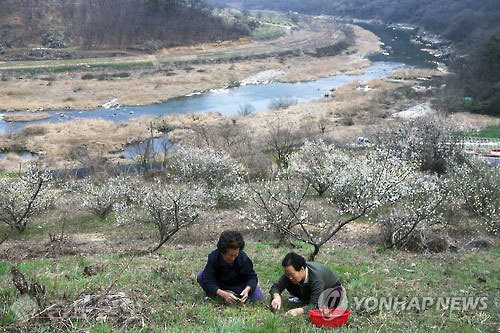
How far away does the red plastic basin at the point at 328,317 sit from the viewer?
6145 millimetres

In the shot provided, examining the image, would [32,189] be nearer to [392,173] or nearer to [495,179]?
[392,173]

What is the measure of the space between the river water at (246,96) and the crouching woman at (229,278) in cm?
4678

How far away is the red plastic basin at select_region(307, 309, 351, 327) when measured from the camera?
6.14 m

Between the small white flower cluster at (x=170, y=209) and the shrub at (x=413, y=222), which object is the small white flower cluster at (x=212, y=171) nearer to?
the small white flower cluster at (x=170, y=209)

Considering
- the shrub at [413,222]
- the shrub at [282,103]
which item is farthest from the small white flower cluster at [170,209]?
the shrub at [282,103]

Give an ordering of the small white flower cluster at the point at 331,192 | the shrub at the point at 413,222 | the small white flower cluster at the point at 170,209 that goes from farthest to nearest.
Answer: the small white flower cluster at the point at 170,209, the shrub at the point at 413,222, the small white flower cluster at the point at 331,192

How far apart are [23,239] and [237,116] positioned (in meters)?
34.4

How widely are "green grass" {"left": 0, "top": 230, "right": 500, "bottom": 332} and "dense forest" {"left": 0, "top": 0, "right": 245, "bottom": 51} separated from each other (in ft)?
292

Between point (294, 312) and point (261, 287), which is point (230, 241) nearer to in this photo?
point (294, 312)

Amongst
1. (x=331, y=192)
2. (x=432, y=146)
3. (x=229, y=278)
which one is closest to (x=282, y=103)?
(x=432, y=146)

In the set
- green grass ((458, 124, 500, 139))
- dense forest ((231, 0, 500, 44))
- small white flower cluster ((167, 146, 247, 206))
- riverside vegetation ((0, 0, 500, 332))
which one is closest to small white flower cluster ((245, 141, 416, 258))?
riverside vegetation ((0, 0, 500, 332))

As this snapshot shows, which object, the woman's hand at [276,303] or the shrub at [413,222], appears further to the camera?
the shrub at [413,222]

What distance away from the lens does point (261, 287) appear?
905 centimetres

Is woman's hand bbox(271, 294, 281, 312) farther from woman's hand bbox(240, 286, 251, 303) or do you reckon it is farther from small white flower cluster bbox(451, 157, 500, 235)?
small white flower cluster bbox(451, 157, 500, 235)
